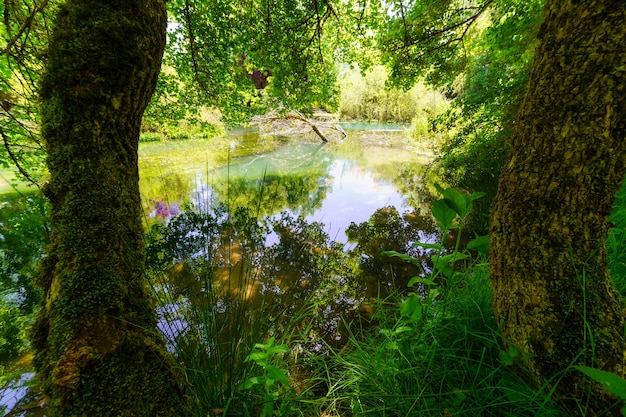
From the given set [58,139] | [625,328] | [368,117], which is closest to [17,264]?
[58,139]

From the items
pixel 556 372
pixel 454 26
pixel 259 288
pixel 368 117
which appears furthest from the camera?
pixel 368 117

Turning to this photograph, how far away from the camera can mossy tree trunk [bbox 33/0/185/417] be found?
0.63 m

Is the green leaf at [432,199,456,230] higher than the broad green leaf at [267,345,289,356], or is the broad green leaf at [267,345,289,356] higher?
the green leaf at [432,199,456,230]

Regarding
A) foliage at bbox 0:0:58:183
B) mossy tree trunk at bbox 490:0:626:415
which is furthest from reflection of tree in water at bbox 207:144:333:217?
mossy tree trunk at bbox 490:0:626:415

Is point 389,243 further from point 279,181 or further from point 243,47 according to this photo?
point 279,181

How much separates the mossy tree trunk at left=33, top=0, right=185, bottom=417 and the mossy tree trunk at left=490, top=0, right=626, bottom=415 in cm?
126

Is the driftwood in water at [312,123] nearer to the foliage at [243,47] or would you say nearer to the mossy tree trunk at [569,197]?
the foliage at [243,47]

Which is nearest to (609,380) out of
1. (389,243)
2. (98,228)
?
(98,228)

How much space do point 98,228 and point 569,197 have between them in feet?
4.95

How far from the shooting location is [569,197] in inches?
28.4

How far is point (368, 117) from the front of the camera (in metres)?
18.4

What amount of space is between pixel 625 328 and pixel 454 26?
12.4 ft

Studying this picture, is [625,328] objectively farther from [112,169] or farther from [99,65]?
[99,65]

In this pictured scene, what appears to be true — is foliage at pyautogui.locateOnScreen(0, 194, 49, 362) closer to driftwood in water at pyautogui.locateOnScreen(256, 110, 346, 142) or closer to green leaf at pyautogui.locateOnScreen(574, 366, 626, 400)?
green leaf at pyautogui.locateOnScreen(574, 366, 626, 400)
